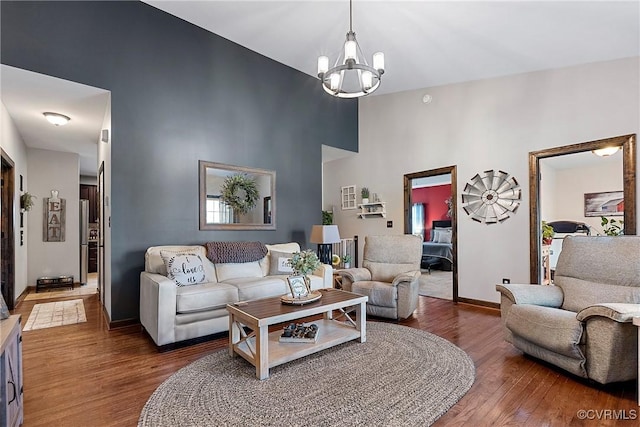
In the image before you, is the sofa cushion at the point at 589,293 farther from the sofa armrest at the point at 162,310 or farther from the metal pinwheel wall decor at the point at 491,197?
the sofa armrest at the point at 162,310

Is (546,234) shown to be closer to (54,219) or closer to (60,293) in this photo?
(60,293)

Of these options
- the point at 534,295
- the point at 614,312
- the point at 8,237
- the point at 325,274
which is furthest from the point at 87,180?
the point at 614,312

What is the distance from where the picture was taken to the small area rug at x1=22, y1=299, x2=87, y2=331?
3.61 metres

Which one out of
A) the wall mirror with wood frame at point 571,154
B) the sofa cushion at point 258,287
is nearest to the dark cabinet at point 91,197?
the sofa cushion at point 258,287

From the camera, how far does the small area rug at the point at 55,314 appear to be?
3.61m

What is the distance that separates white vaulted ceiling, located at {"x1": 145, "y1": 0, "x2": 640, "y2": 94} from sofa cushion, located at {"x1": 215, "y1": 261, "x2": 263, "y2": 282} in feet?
9.73

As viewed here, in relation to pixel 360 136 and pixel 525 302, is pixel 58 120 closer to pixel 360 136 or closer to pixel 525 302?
pixel 360 136

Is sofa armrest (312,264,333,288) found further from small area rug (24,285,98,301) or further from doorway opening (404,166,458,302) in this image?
small area rug (24,285,98,301)

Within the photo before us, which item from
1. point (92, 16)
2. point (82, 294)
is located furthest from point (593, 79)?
point (82, 294)

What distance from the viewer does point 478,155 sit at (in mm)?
4609

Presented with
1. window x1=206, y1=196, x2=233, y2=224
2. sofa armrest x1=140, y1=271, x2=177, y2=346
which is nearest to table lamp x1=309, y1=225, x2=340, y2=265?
window x1=206, y1=196, x2=233, y2=224

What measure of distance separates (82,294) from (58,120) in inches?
110

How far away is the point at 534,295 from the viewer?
9.11 feet

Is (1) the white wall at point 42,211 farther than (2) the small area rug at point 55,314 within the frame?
Yes
